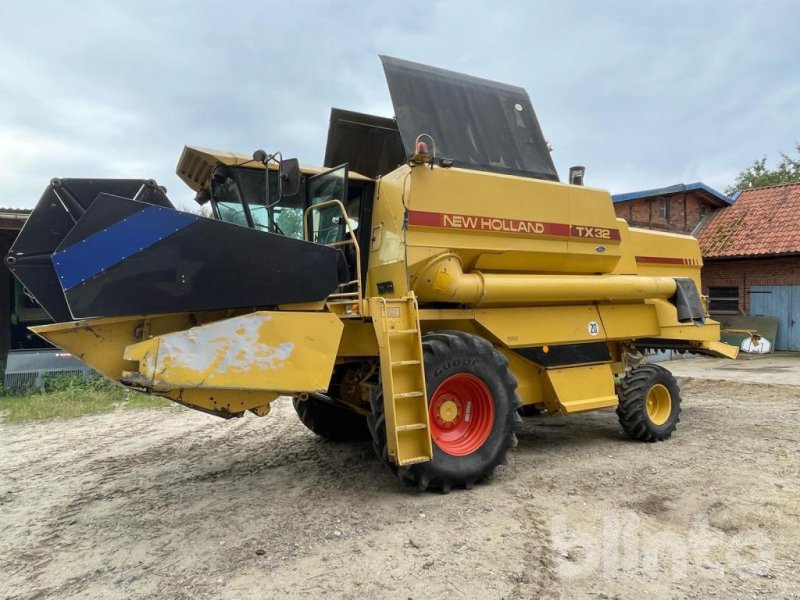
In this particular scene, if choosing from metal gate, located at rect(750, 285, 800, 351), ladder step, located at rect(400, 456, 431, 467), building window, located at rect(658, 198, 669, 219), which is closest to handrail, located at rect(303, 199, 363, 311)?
ladder step, located at rect(400, 456, 431, 467)

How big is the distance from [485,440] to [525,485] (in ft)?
1.56

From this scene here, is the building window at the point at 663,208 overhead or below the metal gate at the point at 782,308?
overhead

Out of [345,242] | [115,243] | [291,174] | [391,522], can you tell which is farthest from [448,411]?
[115,243]

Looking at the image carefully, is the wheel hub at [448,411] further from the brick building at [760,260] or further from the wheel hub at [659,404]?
the brick building at [760,260]

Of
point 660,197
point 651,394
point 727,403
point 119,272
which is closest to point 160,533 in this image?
point 119,272

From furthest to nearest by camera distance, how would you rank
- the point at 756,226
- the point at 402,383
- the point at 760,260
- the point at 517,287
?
1. the point at 756,226
2. the point at 760,260
3. the point at 517,287
4. the point at 402,383

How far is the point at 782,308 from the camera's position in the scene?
14.7 m

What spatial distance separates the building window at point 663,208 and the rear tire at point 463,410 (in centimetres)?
1323

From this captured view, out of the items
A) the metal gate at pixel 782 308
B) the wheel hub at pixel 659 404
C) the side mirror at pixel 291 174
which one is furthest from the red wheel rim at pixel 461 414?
the metal gate at pixel 782 308

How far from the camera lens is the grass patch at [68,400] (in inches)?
327

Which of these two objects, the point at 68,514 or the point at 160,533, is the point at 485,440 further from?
the point at 68,514

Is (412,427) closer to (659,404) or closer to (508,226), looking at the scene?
(508,226)

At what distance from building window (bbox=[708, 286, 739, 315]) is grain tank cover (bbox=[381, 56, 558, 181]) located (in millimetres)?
12153

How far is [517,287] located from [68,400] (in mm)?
7728
